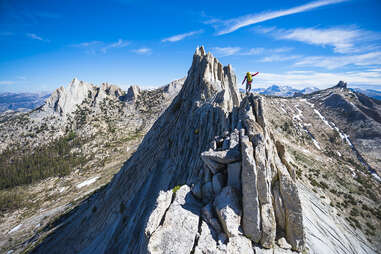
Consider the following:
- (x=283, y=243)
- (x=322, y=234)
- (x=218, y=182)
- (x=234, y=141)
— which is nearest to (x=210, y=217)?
(x=218, y=182)

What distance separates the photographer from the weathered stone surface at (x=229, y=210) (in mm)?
9594

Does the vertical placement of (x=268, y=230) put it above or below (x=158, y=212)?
above

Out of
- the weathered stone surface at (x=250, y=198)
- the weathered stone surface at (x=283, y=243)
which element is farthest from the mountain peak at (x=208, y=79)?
the weathered stone surface at (x=283, y=243)

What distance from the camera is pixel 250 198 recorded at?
10156 millimetres

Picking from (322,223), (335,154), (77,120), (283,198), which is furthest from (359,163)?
(77,120)

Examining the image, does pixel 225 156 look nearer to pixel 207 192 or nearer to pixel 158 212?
pixel 207 192

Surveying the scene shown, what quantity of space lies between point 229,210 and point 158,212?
219 inches

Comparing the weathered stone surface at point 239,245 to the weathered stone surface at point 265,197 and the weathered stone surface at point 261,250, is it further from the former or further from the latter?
the weathered stone surface at point 265,197

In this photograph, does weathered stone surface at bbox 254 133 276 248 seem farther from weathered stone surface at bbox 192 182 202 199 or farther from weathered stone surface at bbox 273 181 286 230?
weathered stone surface at bbox 192 182 202 199

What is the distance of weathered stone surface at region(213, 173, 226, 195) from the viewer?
12.0m

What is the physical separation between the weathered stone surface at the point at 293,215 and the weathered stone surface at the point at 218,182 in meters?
4.12

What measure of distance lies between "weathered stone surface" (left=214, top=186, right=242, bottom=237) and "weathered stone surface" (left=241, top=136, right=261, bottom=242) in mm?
467

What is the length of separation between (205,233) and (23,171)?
195 m

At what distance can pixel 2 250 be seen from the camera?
57.4 meters
